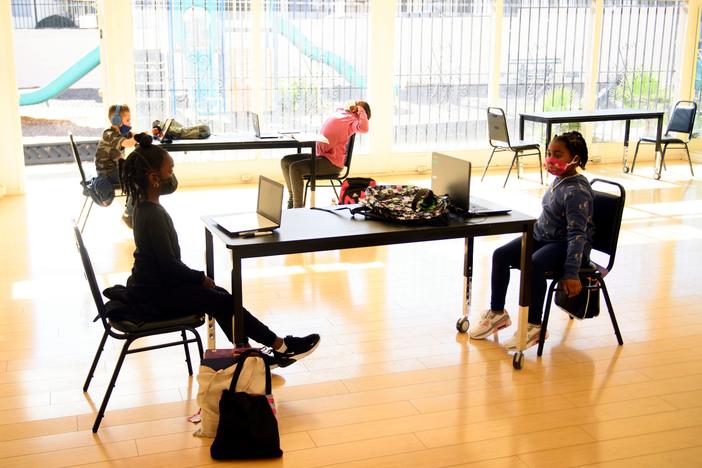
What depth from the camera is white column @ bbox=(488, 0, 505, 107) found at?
9234 mm

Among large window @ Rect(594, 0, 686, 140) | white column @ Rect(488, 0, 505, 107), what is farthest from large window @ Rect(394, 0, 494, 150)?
large window @ Rect(594, 0, 686, 140)

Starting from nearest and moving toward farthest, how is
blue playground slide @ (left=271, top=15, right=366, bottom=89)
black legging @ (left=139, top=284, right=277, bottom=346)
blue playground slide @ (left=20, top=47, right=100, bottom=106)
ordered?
1. black legging @ (left=139, top=284, right=277, bottom=346)
2. blue playground slide @ (left=271, top=15, right=366, bottom=89)
3. blue playground slide @ (left=20, top=47, right=100, bottom=106)

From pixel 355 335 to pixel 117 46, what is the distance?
493 cm

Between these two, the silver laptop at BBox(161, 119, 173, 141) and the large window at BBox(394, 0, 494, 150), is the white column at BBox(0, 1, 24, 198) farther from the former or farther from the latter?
the large window at BBox(394, 0, 494, 150)

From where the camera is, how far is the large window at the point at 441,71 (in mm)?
9039

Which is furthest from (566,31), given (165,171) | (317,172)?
(165,171)

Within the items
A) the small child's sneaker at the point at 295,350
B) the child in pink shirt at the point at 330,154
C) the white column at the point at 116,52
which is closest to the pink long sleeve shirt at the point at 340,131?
the child in pink shirt at the point at 330,154

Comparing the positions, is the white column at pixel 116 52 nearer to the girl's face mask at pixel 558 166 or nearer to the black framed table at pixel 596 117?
the black framed table at pixel 596 117

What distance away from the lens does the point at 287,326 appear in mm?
4336

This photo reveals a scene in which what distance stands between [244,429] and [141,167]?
1.13 meters

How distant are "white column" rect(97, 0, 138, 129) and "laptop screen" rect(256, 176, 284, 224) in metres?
4.73

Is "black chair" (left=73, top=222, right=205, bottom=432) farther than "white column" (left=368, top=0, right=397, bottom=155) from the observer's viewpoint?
No

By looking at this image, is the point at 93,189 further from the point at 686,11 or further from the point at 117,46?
the point at 686,11

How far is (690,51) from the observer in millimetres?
10062
